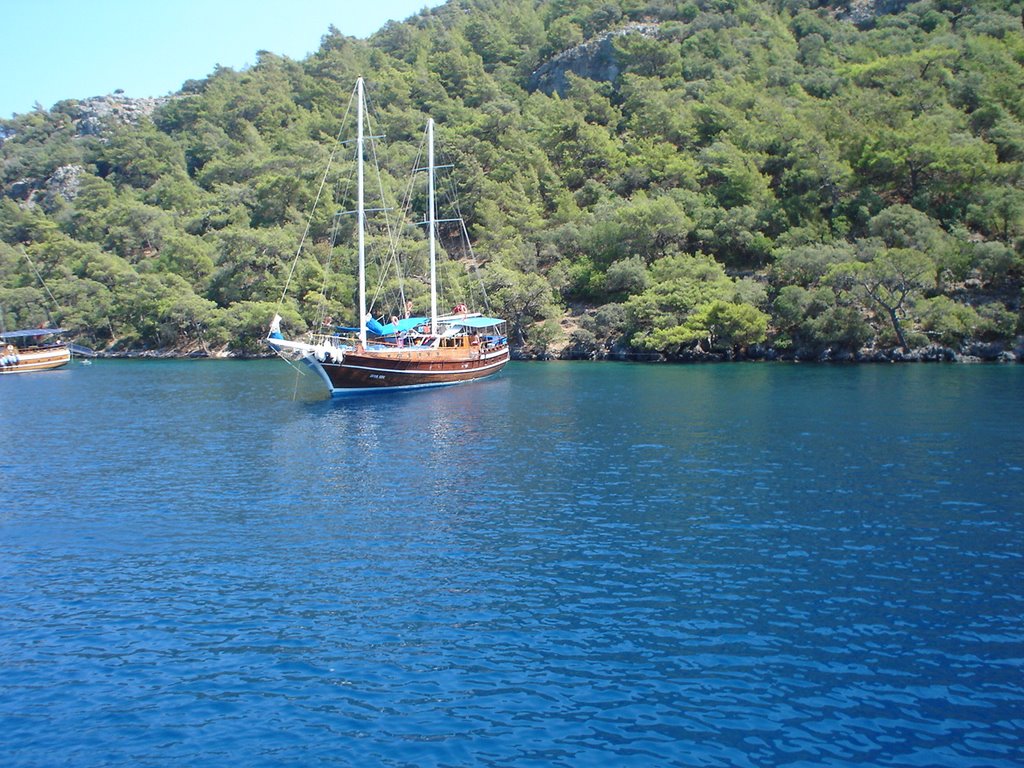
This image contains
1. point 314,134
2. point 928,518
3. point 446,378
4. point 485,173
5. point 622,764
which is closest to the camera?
point 622,764

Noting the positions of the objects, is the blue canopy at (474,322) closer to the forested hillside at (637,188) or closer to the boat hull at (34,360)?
the forested hillside at (637,188)

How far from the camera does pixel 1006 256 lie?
62312 mm

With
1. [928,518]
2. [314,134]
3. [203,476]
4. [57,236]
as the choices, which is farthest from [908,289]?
[57,236]

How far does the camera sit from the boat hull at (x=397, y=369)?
50.2m

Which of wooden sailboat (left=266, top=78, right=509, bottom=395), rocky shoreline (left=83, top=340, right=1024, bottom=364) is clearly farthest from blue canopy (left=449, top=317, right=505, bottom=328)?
rocky shoreline (left=83, top=340, right=1024, bottom=364)

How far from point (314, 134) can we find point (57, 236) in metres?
41.0

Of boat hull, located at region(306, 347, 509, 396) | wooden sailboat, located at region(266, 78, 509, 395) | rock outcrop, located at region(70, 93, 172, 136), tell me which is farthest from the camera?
rock outcrop, located at region(70, 93, 172, 136)

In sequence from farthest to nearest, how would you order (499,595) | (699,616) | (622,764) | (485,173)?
(485,173)
(499,595)
(699,616)
(622,764)

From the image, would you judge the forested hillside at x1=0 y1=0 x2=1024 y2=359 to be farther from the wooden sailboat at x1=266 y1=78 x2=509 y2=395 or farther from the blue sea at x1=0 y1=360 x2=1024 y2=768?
the blue sea at x1=0 y1=360 x2=1024 y2=768

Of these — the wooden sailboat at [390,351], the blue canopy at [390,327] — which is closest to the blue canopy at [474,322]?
the wooden sailboat at [390,351]

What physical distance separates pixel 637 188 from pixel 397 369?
5433cm

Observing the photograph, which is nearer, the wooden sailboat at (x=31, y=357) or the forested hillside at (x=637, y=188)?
the forested hillside at (x=637, y=188)

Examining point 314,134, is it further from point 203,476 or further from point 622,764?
point 622,764

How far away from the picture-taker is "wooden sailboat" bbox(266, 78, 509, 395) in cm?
4925
